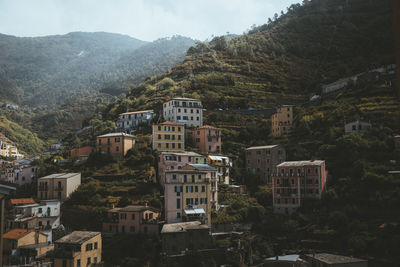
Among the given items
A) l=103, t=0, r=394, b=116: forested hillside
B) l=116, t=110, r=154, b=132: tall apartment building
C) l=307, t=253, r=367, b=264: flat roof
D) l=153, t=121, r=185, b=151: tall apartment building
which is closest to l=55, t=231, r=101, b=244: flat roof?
l=307, t=253, r=367, b=264: flat roof

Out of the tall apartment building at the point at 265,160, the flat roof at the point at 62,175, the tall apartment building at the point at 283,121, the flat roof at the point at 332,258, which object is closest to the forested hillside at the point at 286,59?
the tall apartment building at the point at 283,121

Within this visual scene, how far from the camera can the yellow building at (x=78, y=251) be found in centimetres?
4197

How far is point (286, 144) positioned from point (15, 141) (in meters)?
82.9

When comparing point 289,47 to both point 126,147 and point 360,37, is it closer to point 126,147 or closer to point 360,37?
point 360,37

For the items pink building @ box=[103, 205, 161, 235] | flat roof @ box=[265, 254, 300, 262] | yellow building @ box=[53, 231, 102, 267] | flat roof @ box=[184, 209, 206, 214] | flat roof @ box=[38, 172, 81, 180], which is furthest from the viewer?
flat roof @ box=[38, 172, 81, 180]

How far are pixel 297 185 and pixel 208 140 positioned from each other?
19.7 m

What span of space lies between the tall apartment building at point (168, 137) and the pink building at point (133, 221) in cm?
1873

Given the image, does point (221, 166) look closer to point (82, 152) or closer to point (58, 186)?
point (58, 186)

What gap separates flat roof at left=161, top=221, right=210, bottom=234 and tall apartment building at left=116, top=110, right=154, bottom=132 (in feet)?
118

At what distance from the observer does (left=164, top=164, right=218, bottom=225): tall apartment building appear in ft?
163

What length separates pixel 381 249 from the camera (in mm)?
43344

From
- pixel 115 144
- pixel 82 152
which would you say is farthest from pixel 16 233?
pixel 82 152

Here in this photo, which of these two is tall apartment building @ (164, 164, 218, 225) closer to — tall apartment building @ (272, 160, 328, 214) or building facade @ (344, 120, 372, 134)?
tall apartment building @ (272, 160, 328, 214)

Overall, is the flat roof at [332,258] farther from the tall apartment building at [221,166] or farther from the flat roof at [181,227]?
the tall apartment building at [221,166]
